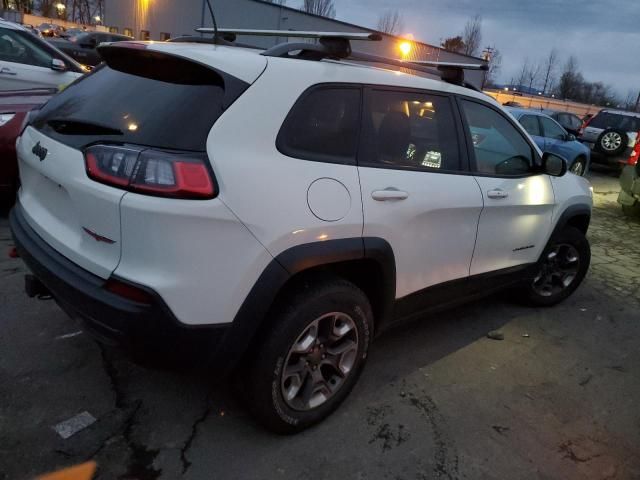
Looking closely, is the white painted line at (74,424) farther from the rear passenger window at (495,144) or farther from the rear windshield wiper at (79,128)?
the rear passenger window at (495,144)

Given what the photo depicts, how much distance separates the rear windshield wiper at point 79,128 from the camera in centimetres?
222

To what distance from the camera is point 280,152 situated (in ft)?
7.32

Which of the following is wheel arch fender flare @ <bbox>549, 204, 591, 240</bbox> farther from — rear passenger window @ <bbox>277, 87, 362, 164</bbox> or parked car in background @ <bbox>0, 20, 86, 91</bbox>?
parked car in background @ <bbox>0, 20, 86, 91</bbox>

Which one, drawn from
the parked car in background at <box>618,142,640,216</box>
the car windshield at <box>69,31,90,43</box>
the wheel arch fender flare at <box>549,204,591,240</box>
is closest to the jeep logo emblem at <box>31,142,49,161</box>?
the wheel arch fender flare at <box>549,204,591,240</box>

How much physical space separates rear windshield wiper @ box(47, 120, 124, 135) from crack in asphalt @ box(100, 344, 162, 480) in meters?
1.31

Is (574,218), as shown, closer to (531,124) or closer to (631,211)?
(631,211)

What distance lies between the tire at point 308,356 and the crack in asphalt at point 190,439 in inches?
13.0

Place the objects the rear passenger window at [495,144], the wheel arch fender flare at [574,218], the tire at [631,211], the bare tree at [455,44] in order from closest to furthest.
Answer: the rear passenger window at [495,144]
the wheel arch fender flare at [574,218]
the tire at [631,211]
the bare tree at [455,44]

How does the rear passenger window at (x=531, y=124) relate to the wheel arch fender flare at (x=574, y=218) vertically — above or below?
above

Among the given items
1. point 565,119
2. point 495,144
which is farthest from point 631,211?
point 565,119

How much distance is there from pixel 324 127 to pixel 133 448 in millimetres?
1679

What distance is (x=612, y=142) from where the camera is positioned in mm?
13102

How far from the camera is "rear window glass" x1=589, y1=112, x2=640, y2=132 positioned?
46.9ft

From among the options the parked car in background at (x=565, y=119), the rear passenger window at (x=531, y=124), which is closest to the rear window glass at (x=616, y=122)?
the parked car in background at (x=565, y=119)
